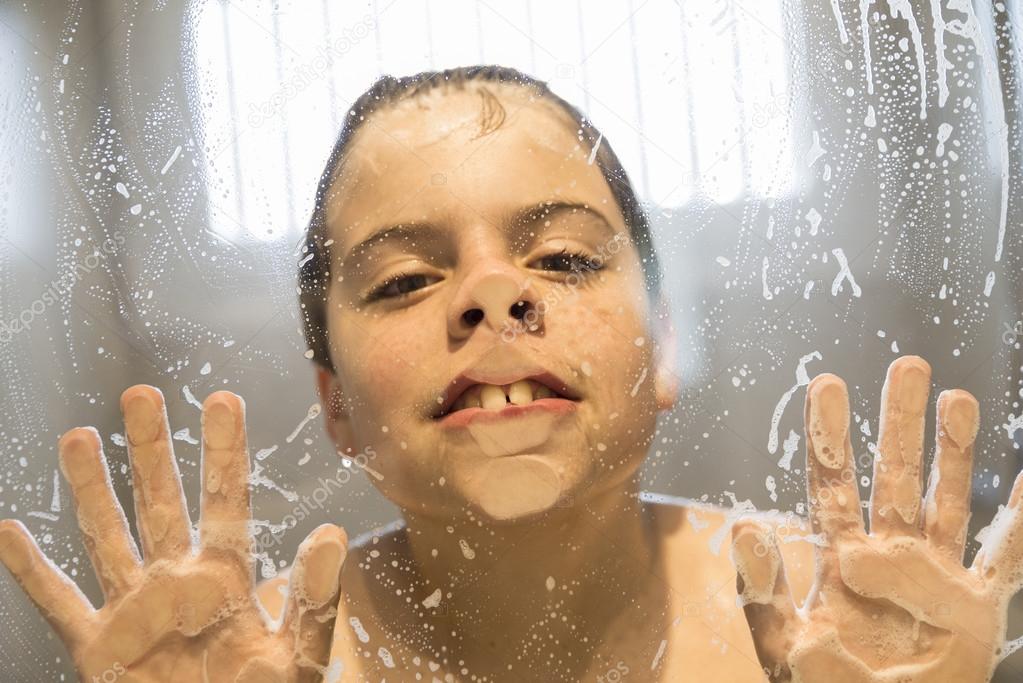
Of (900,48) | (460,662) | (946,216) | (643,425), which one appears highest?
(900,48)

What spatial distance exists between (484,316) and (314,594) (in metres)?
0.19

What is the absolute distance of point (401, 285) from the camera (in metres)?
0.59

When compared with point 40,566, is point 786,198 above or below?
above

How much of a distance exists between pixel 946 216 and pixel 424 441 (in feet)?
1.26

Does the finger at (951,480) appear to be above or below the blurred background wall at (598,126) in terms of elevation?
below

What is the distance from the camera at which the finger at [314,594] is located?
585mm

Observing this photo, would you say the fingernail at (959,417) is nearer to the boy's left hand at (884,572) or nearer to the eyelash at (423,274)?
the boy's left hand at (884,572)

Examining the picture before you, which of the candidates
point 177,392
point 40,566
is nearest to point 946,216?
point 177,392

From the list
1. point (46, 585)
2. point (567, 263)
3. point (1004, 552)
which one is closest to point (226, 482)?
point (46, 585)

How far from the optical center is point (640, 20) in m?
0.63

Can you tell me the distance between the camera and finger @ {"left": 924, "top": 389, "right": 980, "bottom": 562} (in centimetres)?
62

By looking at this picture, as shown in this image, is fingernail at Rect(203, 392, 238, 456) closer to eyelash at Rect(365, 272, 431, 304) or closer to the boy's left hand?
eyelash at Rect(365, 272, 431, 304)

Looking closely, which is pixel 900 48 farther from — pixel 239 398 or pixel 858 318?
pixel 239 398

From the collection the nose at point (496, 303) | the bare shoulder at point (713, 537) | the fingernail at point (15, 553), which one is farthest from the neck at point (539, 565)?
the fingernail at point (15, 553)
